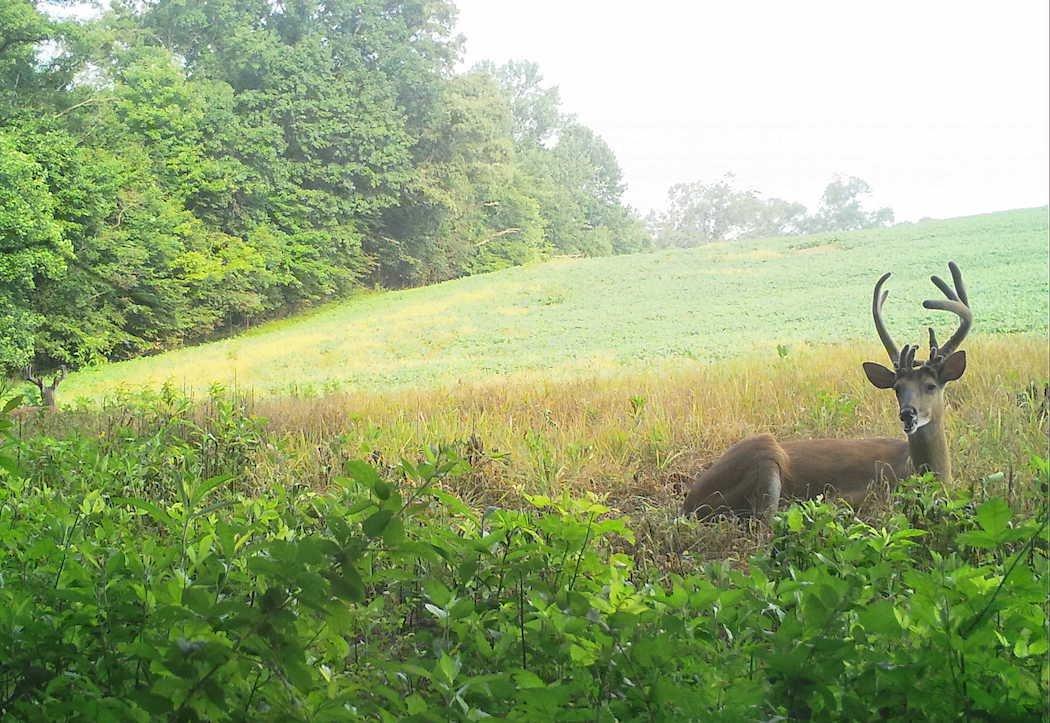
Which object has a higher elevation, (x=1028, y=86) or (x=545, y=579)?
(x=1028, y=86)

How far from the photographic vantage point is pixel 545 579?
3.78ft

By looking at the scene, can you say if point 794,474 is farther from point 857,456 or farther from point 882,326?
point 882,326

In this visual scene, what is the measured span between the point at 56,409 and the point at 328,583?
2126 mm

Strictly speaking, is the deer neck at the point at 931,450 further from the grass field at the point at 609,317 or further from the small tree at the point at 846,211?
the small tree at the point at 846,211

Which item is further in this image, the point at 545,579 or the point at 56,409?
the point at 56,409

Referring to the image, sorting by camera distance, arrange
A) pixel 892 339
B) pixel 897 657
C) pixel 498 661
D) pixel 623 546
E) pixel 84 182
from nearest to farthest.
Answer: pixel 897 657 → pixel 498 661 → pixel 623 546 → pixel 892 339 → pixel 84 182

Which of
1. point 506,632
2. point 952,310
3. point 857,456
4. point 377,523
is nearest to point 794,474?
point 857,456

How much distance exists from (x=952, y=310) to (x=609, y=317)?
3.37ft

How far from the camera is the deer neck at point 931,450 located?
210cm

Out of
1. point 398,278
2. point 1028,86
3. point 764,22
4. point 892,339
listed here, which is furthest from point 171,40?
point 1028,86

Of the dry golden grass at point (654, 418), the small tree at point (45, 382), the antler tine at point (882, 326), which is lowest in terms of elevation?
the dry golden grass at point (654, 418)

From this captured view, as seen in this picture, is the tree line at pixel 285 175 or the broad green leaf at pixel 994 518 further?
the tree line at pixel 285 175

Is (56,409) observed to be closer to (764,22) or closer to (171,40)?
(171,40)

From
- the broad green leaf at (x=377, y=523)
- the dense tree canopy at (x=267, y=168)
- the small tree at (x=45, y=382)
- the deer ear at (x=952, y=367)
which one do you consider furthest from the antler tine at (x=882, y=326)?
the small tree at (x=45, y=382)
